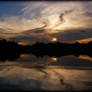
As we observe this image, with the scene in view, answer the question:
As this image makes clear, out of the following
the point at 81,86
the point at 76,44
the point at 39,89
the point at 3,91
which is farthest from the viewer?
the point at 76,44

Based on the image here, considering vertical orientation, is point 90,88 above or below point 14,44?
above

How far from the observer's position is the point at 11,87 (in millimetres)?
6086

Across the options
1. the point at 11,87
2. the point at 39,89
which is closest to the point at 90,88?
the point at 39,89

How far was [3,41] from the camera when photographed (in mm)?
92562

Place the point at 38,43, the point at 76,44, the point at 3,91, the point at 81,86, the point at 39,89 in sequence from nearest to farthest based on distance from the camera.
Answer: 1. the point at 3,91
2. the point at 39,89
3. the point at 81,86
4. the point at 76,44
5. the point at 38,43

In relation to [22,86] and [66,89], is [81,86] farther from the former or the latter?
[22,86]

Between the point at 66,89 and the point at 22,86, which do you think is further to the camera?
the point at 22,86

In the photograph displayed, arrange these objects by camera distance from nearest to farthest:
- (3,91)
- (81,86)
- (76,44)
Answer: (3,91), (81,86), (76,44)

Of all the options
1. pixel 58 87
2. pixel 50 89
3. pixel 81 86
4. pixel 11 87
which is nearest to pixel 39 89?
pixel 50 89

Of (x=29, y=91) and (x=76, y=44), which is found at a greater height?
(x=29, y=91)

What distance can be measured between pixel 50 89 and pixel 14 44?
305 feet

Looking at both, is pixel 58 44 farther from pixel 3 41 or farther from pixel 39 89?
pixel 39 89

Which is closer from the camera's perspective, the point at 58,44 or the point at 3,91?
the point at 3,91

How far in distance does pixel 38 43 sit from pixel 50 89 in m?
91.5
